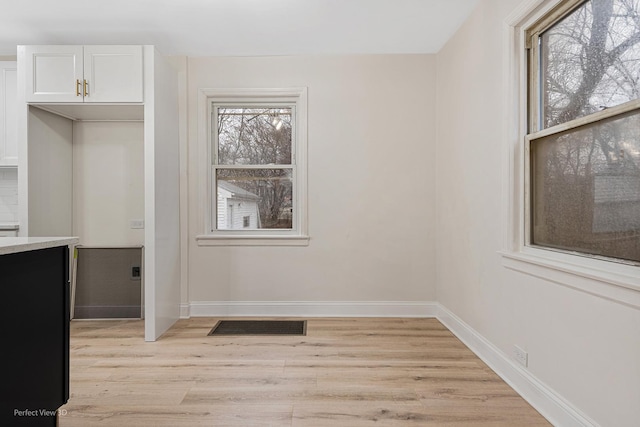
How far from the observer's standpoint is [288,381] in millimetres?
2354

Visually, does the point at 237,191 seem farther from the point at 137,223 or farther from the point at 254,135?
the point at 137,223

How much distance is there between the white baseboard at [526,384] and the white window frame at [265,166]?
1698 millimetres

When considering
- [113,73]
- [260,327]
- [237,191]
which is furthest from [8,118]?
[260,327]

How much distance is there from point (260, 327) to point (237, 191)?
135 centimetres

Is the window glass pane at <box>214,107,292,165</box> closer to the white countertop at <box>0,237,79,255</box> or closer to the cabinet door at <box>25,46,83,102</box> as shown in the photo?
the cabinet door at <box>25,46,83,102</box>

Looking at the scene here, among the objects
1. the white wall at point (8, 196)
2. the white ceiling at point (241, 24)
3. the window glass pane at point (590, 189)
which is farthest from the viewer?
the white wall at point (8, 196)

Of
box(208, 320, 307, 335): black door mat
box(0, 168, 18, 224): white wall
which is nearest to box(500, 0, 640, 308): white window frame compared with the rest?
box(208, 320, 307, 335): black door mat

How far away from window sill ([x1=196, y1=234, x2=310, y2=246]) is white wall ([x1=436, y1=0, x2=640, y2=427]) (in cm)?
139

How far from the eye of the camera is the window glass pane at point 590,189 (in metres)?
1.58

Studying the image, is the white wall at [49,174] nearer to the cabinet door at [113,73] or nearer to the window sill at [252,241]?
the cabinet door at [113,73]

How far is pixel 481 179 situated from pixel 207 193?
2491mm

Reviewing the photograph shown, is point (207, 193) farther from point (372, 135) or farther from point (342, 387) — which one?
point (342, 387)

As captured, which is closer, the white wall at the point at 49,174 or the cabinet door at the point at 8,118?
the white wall at the point at 49,174

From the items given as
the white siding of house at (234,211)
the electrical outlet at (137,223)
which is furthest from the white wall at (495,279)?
the electrical outlet at (137,223)
